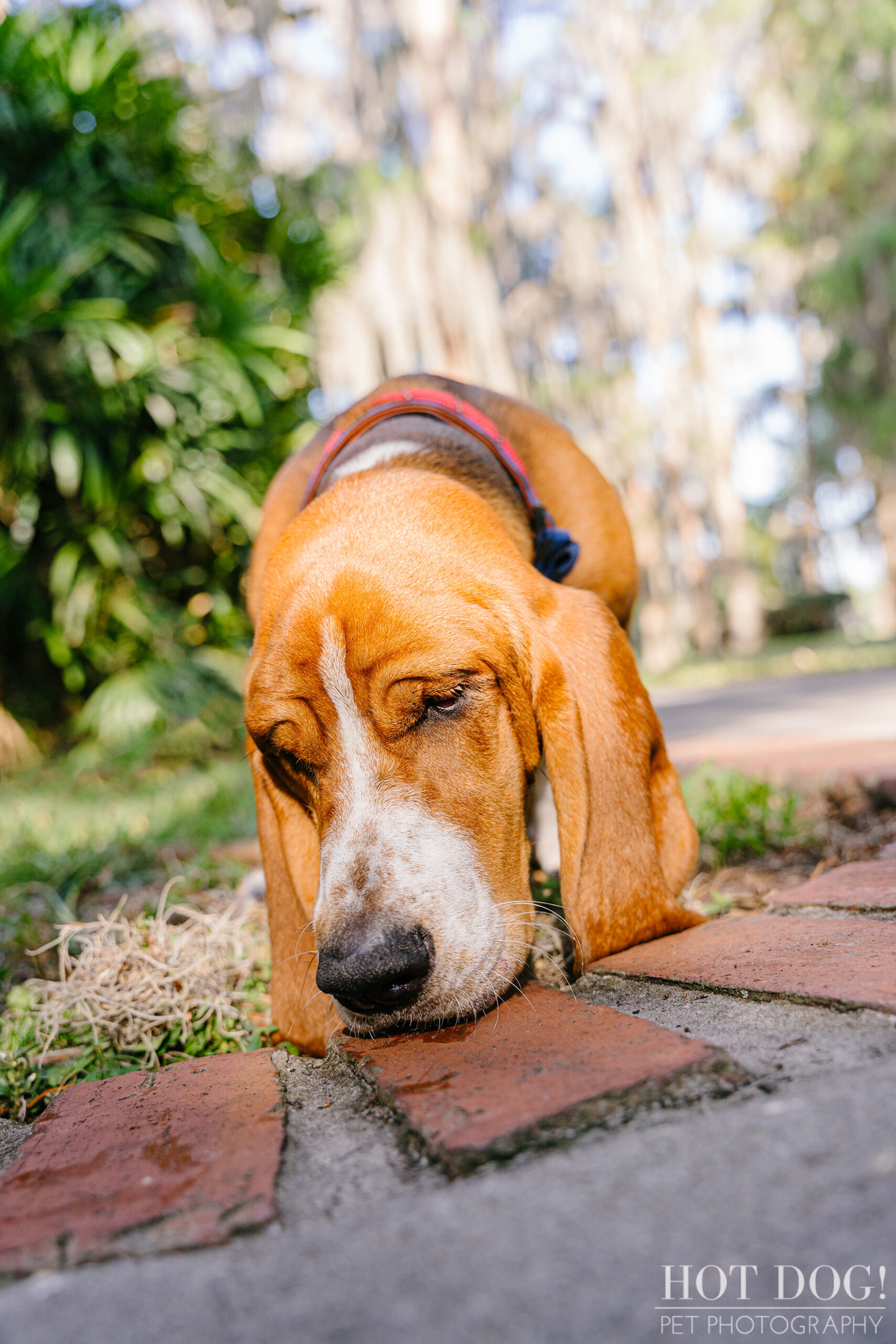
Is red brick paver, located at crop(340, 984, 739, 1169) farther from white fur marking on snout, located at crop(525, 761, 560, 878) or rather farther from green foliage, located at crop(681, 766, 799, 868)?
green foliage, located at crop(681, 766, 799, 868)

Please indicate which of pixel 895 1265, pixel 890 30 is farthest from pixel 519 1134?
pixel 890 30

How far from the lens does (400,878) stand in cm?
183

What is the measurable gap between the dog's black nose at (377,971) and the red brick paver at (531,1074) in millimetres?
81

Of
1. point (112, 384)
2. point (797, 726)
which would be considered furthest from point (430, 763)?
point (112, 384)

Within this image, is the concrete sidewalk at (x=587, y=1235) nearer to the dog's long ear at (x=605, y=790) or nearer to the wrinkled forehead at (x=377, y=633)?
the dog's long ear at (x=605, y=790)

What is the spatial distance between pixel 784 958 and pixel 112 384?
7.41 meters

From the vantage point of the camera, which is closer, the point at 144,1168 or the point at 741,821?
the point at 144,1168

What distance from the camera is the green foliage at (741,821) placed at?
2.97 m

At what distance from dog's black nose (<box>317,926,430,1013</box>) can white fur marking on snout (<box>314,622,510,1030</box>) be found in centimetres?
2

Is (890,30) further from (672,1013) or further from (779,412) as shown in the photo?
(672,1013)

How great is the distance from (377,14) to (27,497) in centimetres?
1420

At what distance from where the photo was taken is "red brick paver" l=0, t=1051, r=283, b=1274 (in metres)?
1.14

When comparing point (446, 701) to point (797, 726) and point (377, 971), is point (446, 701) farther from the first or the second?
point (797, 726)

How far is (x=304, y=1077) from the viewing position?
5.59ft
